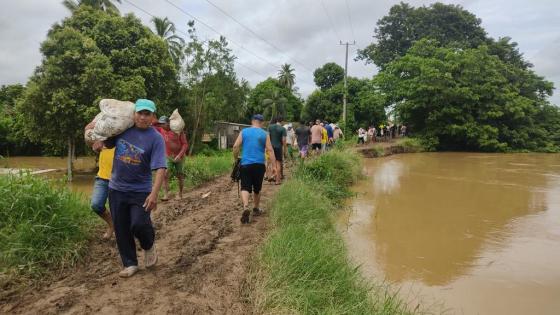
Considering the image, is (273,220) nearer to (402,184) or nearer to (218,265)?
(218,265)

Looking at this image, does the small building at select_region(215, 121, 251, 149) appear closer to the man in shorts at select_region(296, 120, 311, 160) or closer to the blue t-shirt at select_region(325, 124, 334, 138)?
the blue t-shirt at select_region(325, 124, 334, 138)

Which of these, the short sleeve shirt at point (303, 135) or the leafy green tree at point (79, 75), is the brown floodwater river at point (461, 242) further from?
the leafy green tree at point (79, 75)

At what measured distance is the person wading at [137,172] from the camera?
375 cm

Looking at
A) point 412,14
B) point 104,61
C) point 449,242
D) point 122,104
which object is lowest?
point 449,242

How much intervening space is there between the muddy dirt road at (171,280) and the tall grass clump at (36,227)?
254 millimetres

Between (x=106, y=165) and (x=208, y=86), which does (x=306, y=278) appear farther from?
(x=208, y=86)

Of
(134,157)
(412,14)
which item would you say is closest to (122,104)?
(134,157)

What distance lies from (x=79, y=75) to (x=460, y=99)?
24.4 metres

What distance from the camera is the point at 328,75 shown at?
46.0 metres

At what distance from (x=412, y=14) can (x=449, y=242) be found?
36.6 meters

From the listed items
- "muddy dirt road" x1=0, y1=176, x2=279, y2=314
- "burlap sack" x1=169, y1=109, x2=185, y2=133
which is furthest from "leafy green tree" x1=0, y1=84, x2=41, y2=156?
"muddy dirt road" x1=0, y1=176, x2=279, y2=314

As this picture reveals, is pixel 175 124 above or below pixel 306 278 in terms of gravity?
above

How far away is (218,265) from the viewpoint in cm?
453

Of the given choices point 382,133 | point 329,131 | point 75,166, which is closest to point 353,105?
point 382,133
